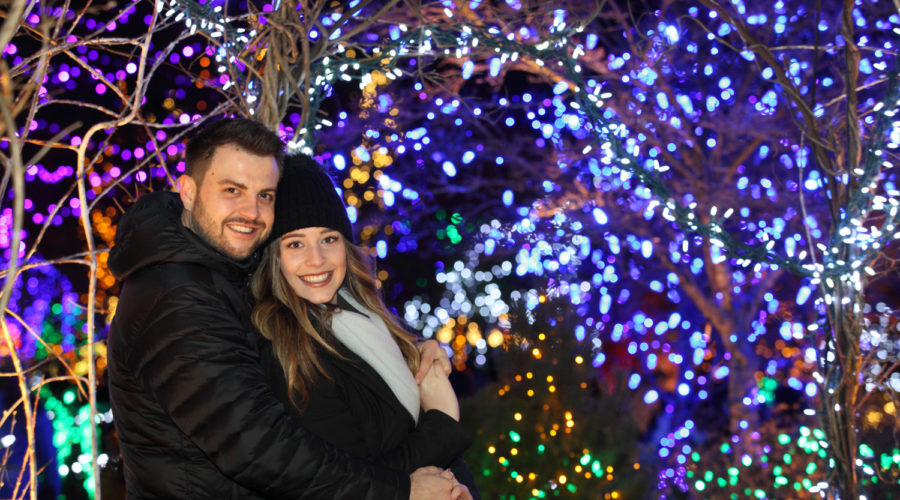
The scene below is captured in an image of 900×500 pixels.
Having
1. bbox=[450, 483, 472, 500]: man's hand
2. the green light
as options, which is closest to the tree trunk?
bbox=[450, 483, 472, 500]: man's hand

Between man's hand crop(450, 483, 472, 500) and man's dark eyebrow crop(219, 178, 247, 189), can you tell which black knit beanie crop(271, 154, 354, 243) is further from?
man's hand crop(450, 483, 472, 500)

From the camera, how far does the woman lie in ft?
6.48

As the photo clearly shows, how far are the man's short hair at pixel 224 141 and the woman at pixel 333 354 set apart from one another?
20 cm

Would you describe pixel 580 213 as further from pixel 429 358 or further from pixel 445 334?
pixel 429 358

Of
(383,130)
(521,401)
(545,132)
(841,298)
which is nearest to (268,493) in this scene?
(841,298)

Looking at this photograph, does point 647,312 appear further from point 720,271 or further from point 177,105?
point 177,105

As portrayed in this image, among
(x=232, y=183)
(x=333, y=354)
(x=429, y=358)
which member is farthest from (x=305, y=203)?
(x=429, y=358)

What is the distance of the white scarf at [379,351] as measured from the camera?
2.12 metres

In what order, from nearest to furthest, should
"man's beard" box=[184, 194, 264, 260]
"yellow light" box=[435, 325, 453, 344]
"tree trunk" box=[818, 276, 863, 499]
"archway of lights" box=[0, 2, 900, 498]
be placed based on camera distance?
"man's beard" box=[184, 194, 264, 260]
"tree trunk" box=[818, 276, 863, 499]
"archway of lights" box=[0, 2, 900, 498]
"yellow light" box=[435, 325, 453, 344]

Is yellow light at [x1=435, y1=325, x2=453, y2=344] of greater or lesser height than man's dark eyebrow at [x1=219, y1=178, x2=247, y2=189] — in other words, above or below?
above

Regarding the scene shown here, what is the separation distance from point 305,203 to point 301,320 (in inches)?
11.9

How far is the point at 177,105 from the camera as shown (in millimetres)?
9438

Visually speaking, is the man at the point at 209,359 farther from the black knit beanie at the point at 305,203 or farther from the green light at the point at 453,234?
the green light at the point at 453,234

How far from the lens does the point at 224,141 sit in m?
1.97
